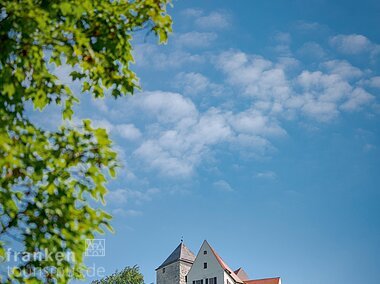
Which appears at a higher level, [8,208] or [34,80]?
[34,80]

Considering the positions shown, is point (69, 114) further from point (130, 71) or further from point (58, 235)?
point (58, 235)

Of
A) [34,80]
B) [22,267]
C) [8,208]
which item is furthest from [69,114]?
[22,267]

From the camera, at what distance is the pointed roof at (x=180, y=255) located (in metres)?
64.1

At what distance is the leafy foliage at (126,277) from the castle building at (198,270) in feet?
94.7

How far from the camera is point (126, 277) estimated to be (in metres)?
95.4

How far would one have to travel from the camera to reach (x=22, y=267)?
7.34m

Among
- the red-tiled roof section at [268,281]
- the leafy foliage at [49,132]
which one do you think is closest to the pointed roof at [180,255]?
the red-tiled roof section at [268,281]

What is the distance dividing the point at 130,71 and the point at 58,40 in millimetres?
1298

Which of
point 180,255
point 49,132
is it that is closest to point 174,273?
point 180,255

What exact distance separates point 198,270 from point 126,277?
4082 cm

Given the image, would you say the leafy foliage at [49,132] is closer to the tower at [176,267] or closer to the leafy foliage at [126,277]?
the tower at [176,267]

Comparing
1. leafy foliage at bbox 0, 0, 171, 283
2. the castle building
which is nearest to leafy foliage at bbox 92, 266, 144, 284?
the castle building

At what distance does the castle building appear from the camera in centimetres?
5631

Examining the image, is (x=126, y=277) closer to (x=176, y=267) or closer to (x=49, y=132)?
(x=176, y=267)
